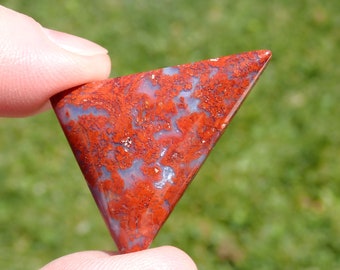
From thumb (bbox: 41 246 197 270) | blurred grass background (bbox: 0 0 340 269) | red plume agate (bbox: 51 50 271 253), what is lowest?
blurred grass background (bbox: 0 0 340 269)

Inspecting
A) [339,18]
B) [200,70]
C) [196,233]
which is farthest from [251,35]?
[200,70]

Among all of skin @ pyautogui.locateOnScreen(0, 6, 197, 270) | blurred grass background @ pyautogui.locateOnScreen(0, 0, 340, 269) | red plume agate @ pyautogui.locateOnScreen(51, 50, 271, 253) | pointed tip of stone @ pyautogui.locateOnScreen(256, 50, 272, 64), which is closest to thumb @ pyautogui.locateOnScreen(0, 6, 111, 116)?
skin @ pyautogui.locateOnScreen(0, 6, 197, 270)

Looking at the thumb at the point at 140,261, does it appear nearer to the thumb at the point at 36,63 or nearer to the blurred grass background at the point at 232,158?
the thumb at the point at 36,63

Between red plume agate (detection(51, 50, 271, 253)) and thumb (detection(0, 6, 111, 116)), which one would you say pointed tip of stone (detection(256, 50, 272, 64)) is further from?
thumb (detection(0, 6, 111, 116))

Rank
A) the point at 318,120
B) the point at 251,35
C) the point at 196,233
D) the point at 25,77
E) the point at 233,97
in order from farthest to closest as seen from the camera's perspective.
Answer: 1. the point at 251,35
2. the point at 318,120
3. the point at 196,233
4. the point at 25,77
5. the point at 233,97

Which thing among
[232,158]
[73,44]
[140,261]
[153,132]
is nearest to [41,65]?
[73,44]

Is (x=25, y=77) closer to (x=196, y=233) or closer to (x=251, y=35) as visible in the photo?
(x=196, y=233)
